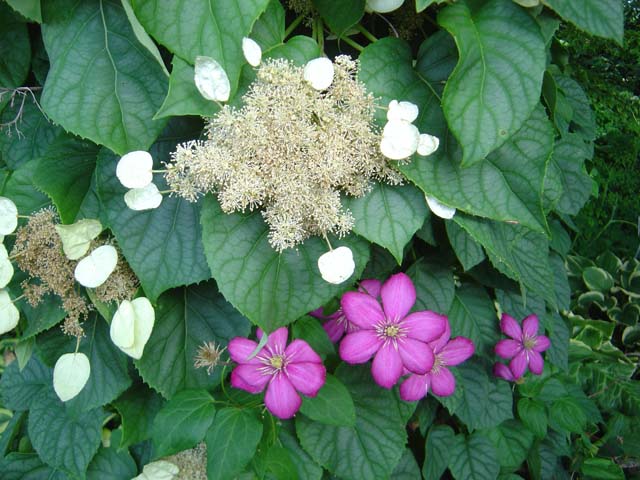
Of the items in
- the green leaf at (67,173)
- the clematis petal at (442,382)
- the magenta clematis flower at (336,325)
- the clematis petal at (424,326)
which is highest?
the green leaf at (67,173)

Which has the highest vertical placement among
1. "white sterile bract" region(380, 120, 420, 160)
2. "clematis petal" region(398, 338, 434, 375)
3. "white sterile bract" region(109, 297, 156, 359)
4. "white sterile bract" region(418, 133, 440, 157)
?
"white sterile bract" region(380, 120, 420, 160)

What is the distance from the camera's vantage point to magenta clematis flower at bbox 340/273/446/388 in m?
0.68

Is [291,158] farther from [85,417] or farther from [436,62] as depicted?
[85,417]

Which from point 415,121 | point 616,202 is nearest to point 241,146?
point 415,121

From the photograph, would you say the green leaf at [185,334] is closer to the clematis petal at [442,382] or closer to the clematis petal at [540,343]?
the clematis petal at [442,382]

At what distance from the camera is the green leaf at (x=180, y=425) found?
63cm

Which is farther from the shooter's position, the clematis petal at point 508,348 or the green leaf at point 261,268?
the clematis petal at point 508,348

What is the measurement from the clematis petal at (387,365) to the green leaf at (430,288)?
0.14 m

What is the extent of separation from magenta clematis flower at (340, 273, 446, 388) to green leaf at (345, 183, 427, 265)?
0.13 meters

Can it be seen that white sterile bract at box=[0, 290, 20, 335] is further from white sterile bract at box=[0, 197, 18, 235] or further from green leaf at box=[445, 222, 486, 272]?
green leaf at box=[445, 222, 486, 272]

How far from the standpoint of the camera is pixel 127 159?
1.73 ft

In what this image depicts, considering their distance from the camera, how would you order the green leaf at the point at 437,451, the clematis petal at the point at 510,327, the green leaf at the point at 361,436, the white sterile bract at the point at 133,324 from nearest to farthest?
the white sterile bract at the point at 133,324 < the green leaf at the point at 361,436 < the clematis petal at the point at 510,327 < the green leaf at the point at 437,451

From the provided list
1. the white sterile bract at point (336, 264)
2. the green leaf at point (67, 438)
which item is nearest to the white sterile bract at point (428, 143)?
the white sterile bract at point (336, 264)

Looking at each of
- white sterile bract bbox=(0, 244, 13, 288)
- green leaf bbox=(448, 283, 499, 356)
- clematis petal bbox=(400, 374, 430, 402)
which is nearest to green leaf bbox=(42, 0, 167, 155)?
white sterile bract bbox=(0, 244, 13, 288)
